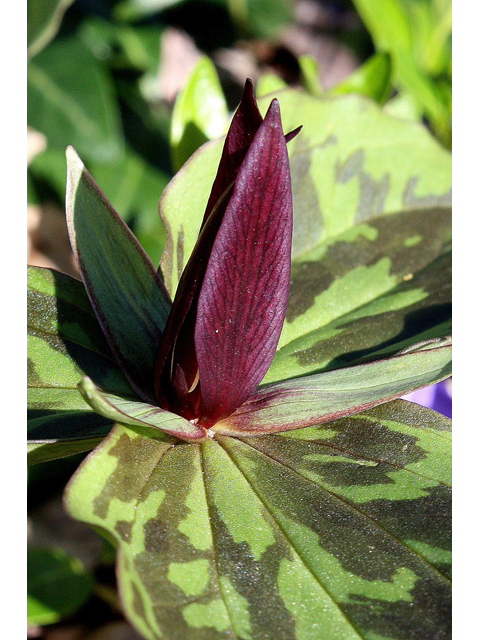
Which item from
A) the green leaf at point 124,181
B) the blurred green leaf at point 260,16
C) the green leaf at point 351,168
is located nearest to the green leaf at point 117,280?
the green leaf at point 351,168

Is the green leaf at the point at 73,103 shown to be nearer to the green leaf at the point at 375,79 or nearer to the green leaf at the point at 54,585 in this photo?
the green leaf at the point at 375,79

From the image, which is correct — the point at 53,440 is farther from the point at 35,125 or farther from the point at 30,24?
the point at 35,125

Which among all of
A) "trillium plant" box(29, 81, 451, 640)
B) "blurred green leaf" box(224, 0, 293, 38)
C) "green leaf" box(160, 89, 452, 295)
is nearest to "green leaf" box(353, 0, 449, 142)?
"blurred green leaf" box(224, 0, 293, 38)

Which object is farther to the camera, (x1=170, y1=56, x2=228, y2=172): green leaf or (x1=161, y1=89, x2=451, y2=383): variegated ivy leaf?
(x1=170, y1=56, x2=228, y2=172): green leaf

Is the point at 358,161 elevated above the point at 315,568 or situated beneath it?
elevated above

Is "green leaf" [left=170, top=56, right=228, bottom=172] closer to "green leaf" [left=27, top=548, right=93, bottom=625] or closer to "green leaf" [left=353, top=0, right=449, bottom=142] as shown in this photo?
"green leaf" [left=353, top=0, right=449, bottom=142]

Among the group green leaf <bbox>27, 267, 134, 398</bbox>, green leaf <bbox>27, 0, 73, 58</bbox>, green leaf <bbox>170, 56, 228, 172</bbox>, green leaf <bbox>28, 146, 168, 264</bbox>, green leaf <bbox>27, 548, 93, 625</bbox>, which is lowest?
green leaf <bbox>27, 548, 93, 625</bbox>

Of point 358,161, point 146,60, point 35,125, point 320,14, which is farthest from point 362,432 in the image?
point 320,14
